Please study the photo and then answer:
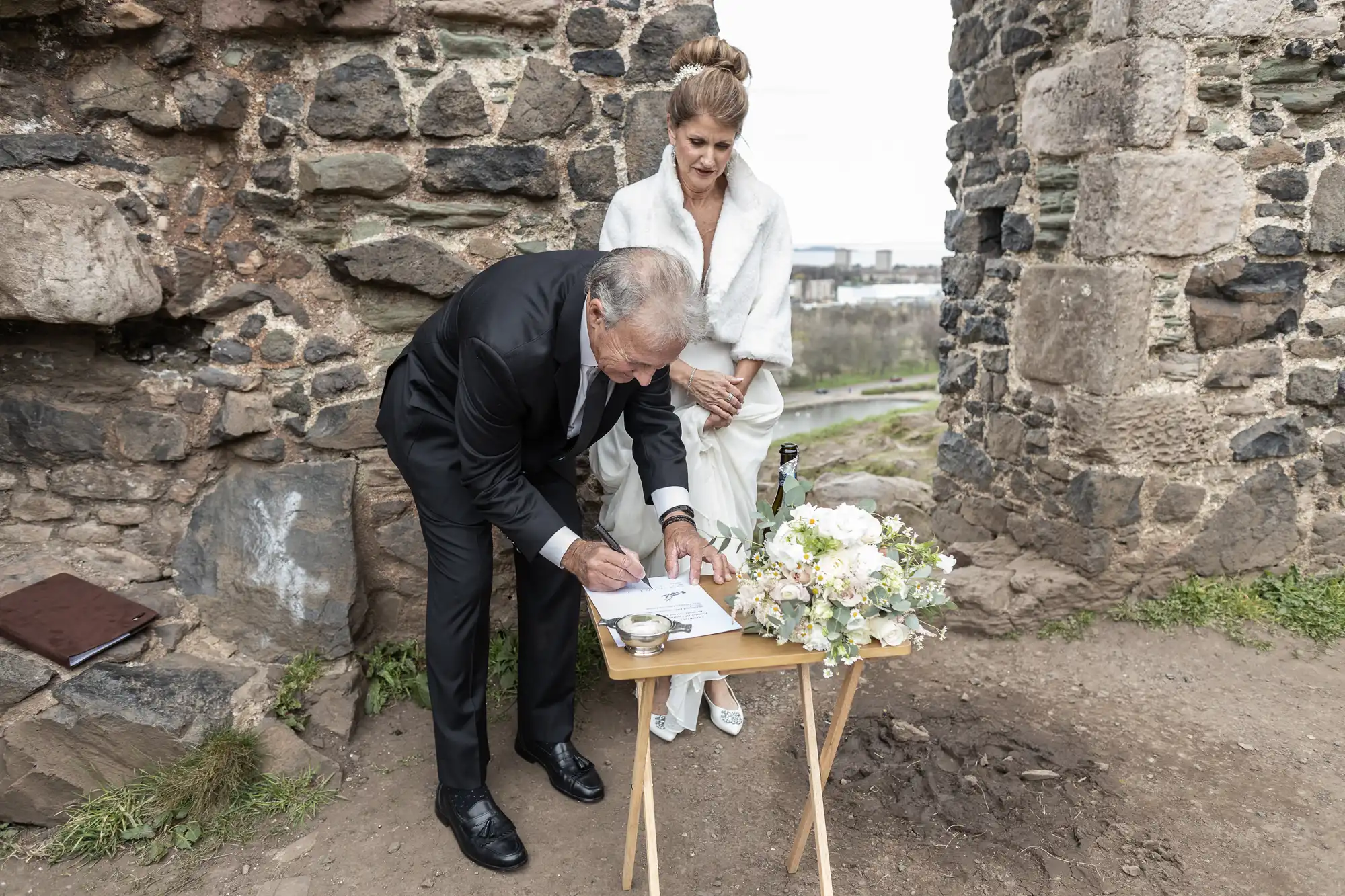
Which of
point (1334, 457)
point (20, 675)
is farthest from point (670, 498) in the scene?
point (1334, 457)

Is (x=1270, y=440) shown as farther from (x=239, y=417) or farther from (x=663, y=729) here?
(x=239, y=417)

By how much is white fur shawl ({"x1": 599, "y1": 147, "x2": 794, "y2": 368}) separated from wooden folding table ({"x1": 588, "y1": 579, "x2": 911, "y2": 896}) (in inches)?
36.9

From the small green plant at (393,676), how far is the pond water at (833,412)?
230 inches

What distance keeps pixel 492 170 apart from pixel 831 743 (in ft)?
7.11

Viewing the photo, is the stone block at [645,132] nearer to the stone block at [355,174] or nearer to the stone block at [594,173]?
the stone block at [594,173]

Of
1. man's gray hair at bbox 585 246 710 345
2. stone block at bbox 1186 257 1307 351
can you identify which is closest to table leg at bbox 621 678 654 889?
man's gray hair at bbox 585 246 710 345

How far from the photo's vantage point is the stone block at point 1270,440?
3.90 m

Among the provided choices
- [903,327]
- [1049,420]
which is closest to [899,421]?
[903,327]

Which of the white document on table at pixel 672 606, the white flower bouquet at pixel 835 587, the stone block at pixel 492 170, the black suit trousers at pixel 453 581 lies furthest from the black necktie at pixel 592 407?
the stone block at pixel 492 170

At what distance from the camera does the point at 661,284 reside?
2.03 meters

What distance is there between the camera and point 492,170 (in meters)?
3.09

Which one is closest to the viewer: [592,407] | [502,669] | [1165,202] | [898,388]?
[592,407]

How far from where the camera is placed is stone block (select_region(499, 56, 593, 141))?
10.1 feet

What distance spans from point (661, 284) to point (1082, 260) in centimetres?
260
